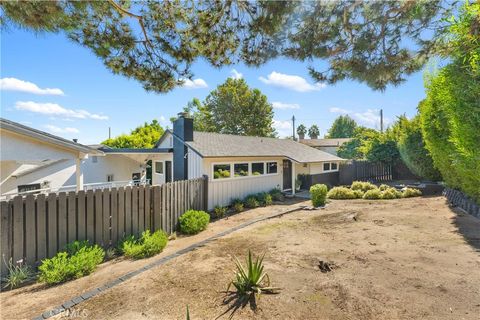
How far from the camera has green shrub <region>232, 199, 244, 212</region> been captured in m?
12.1

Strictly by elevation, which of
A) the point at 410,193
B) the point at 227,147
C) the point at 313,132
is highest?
the point at 313,132

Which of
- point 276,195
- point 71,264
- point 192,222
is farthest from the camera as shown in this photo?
point 276,195

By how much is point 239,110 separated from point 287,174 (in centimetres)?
1908

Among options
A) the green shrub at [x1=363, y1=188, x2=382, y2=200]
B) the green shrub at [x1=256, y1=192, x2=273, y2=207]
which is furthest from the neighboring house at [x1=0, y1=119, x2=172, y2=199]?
the green shrub at [x1=363, y1=188, x2=382, y2=200]

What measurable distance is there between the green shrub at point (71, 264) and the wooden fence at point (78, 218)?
291mm

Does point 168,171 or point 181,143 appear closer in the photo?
point 181,143

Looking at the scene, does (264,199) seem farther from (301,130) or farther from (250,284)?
(301,130)

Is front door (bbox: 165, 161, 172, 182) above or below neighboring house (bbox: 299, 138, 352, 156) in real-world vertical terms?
below

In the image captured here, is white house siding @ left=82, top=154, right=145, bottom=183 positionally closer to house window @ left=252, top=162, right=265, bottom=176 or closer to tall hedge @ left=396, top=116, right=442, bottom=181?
house window @ left=252, top=162, right=265, bottom=176

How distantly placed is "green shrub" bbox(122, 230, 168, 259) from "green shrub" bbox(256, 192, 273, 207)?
748cm

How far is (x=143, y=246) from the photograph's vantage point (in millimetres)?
5926

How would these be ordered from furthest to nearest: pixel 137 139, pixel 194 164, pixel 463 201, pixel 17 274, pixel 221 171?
1. pixel 137 139
2. pixel 221 171
3. pixel 194 164
4. pixel 463 201
5. pixel 17 274

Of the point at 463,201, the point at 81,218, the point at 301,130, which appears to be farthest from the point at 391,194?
the point at 301,130

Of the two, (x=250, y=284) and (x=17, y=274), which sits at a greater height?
(x=250, y=284)
